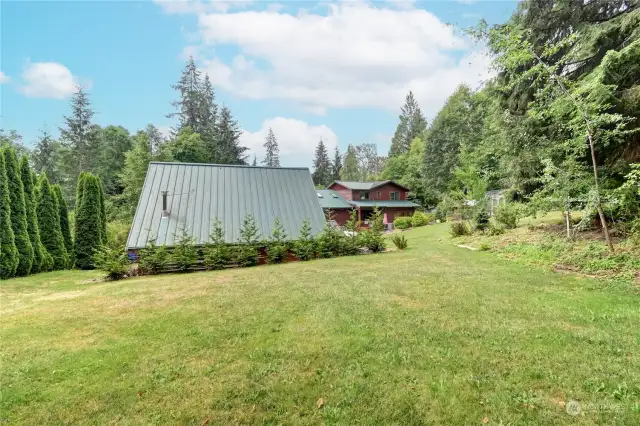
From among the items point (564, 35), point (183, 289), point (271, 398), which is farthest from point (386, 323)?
point (564, 35)

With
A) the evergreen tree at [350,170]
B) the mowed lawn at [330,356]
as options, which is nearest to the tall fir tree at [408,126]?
the evergreen tree at [350,170]

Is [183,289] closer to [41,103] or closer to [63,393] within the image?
[63,393]

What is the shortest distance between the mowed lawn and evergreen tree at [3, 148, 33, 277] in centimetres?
454

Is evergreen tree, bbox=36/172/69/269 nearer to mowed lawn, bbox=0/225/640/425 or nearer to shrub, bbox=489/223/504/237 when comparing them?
mowed lawn, bbox=0/225/640/425

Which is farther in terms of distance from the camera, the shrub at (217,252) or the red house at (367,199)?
the red house at (367,199)

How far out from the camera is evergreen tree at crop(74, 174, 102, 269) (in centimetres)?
1176

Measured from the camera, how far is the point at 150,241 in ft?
29.9

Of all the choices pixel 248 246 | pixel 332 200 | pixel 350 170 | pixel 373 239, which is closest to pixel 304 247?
pixel 248 246

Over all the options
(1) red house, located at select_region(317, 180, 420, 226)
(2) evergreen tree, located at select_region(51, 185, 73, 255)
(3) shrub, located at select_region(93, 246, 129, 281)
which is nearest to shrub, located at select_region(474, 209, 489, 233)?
(3) shrub, located at select_region(93, 246, 129, 281)

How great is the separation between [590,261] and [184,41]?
11.4 m

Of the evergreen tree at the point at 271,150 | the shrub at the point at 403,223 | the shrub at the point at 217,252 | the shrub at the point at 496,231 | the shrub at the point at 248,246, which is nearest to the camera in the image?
the shrub at the point at 217,252

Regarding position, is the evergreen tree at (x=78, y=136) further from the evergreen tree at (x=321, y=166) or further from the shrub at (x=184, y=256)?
the evergreen tree at (x=321, y=166)

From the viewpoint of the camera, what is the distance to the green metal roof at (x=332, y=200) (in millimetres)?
28653

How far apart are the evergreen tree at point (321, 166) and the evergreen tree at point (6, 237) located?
143 feet
